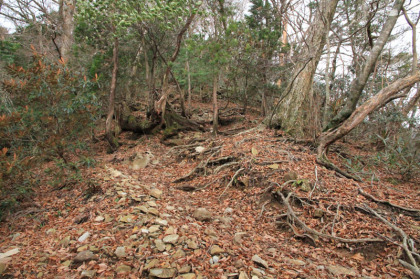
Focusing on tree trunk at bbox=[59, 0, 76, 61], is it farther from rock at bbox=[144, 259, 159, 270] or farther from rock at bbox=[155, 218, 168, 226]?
rock at bbox=[144, 259, 159, 270]

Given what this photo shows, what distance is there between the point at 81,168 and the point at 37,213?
1302 mm

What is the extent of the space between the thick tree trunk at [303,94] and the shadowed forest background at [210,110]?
1.3 inches

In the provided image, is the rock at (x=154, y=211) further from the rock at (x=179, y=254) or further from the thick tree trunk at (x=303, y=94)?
the thick tree trunk at (x=303, y=94)

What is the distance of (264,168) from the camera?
481 centimetres

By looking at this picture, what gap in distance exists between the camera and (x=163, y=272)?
222 cm

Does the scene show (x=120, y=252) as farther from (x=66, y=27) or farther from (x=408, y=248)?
(x=66, y=27)

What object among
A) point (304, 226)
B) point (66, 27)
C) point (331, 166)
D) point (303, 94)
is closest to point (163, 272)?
point (304, 226)

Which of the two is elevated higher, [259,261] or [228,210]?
[259,261]

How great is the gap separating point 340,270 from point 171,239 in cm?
196

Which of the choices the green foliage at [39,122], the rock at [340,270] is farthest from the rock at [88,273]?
the rock at [340,270]

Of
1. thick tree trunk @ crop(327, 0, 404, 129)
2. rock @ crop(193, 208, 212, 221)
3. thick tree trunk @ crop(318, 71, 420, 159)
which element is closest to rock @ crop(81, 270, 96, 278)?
rock @ crop(193, 208, 212, 221)

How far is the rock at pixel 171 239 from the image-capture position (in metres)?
2.68

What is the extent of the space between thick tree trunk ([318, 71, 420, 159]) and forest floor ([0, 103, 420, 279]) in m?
0.55

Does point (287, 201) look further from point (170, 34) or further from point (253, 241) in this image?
point (170, 34)
